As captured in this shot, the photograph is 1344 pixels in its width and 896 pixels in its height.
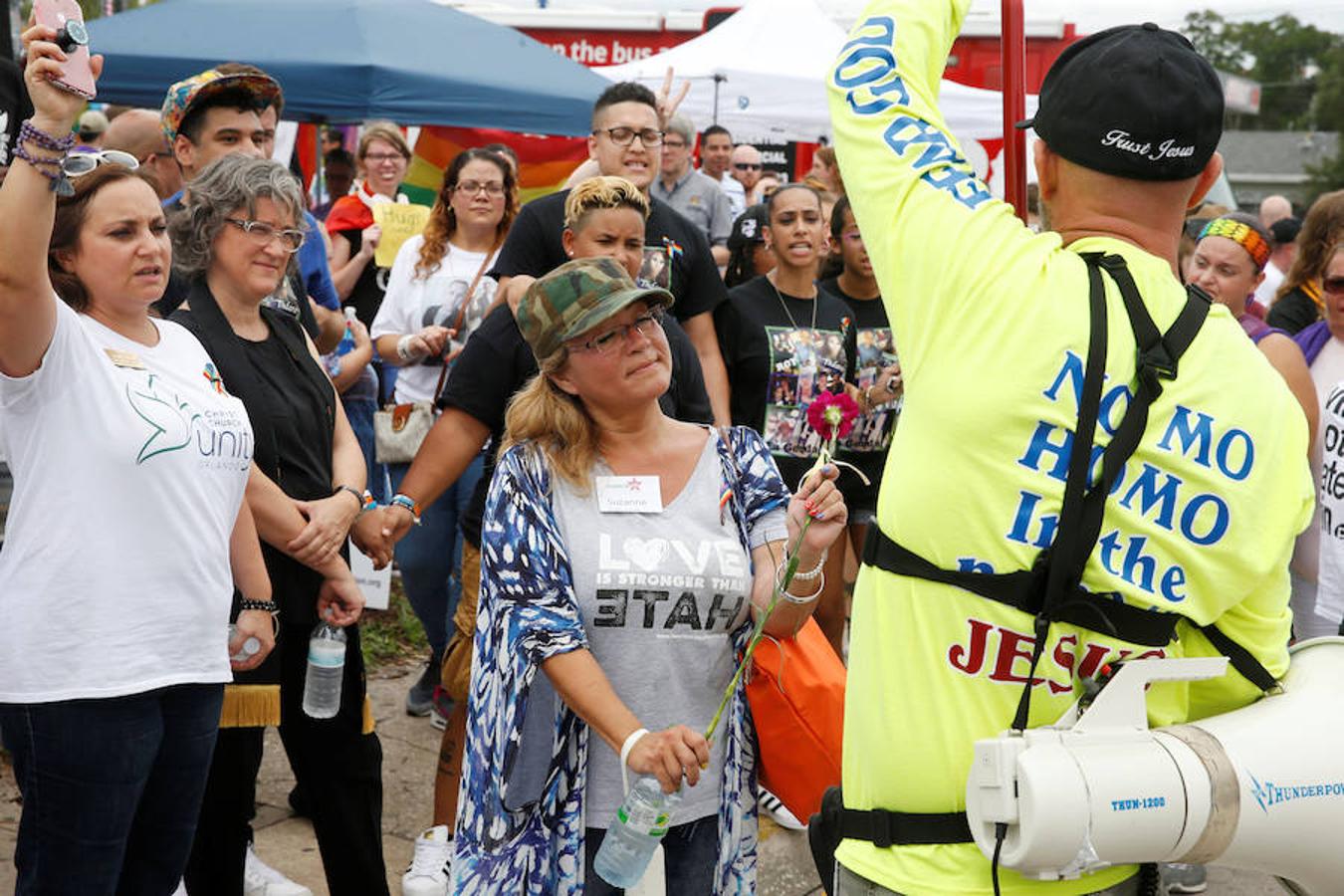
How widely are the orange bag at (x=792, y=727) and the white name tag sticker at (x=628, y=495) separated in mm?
404

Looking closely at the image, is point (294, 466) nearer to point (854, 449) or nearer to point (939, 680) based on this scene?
point (939, 680)

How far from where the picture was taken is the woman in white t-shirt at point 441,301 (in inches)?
222

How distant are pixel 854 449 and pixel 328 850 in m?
3.19

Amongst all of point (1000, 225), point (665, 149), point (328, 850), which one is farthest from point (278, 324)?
point (665, 149)

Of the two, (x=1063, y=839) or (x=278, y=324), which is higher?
(x=278, y=324)

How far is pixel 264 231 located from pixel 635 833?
1.91m

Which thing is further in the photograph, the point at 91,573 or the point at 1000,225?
the point at 91,573

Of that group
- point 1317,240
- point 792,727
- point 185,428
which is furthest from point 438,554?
point 1317,240

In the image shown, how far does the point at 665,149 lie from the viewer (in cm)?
961

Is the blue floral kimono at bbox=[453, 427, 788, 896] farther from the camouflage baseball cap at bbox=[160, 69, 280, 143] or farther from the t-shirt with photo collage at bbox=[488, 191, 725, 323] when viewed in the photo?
the camouflage baseball cap at bbox=[160, 69, 280, 143]

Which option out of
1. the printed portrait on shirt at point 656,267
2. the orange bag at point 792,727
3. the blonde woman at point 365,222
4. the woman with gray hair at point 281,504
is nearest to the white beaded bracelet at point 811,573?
the orange bag at point 792,727

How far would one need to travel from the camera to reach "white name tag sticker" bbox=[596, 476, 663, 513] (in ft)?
10.0

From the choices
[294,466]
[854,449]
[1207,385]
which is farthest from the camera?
[854,449]

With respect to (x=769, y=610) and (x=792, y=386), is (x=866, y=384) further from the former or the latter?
(x=769, y=610)
